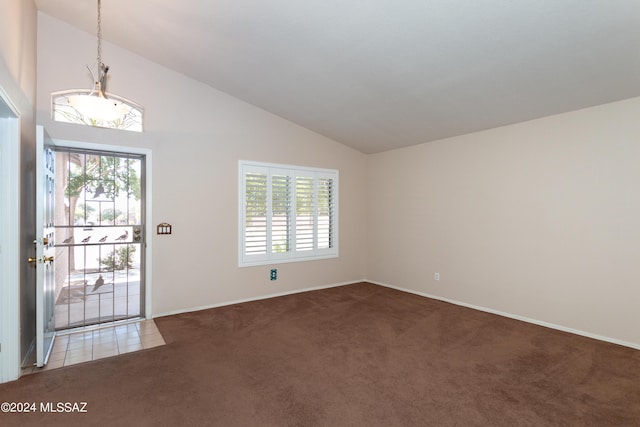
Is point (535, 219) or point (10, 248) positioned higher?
point (535, 219)

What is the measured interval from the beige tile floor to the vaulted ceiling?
→ 3141mm

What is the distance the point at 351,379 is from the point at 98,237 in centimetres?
330

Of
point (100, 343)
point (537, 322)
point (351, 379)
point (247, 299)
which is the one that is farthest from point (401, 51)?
point (100, 343)

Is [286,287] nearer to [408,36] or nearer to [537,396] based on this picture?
[537,396]

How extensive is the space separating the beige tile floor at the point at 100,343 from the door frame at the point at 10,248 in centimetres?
30

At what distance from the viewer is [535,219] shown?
150 inches

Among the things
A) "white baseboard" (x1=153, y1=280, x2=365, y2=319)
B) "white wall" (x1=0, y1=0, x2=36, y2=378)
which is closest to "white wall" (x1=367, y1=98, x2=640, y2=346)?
"white baseboard" (x1=153, y1=280, x2=365, y2=319)

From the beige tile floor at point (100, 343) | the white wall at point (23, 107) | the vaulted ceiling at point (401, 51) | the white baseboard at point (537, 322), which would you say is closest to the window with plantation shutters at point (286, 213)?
the vaulted ceiling at point (401, 51)

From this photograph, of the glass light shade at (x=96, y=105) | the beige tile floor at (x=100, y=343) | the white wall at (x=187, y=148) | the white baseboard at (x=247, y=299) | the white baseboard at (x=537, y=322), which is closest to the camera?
the glass light shade at (x=96, y=105)

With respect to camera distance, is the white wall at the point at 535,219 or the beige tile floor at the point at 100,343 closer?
the beige tile floor at the point at 100,343

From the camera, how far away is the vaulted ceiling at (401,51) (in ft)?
7.77

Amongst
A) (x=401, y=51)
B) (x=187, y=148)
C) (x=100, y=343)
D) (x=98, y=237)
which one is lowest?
(x=100, y=343)

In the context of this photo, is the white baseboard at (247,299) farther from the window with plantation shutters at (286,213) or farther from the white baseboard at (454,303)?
the window with plantation shutters at (286,213)

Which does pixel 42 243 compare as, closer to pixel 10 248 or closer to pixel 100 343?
pixel 10 248
